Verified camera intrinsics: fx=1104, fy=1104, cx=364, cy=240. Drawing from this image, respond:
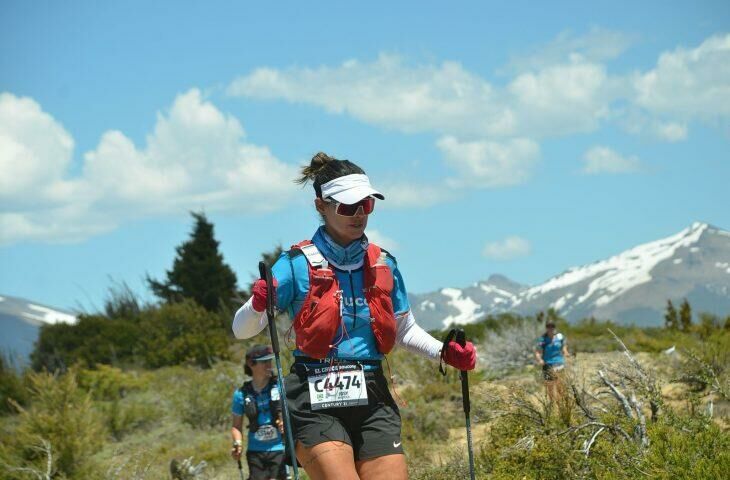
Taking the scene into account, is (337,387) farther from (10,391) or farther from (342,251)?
(10,391)

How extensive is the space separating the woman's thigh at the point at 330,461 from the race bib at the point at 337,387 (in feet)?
0.69

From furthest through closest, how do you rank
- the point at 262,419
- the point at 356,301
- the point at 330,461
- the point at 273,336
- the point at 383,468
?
1. the point at 262,419
2. the point at 356,301
3. the point at 273,336
4. the point at 383,468
5. the point at 330,461

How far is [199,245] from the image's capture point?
4431 centimetres

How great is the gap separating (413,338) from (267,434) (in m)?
3.79

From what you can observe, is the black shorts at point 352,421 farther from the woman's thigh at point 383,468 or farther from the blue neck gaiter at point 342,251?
the blue neck gaiter at point 342,251

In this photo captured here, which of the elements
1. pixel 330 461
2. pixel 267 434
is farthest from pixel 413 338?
pixel 267 434

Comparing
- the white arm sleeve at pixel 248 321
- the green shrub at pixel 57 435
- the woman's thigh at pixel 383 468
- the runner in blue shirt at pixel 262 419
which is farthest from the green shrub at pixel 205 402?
the woman's thigh at pixel 383 468

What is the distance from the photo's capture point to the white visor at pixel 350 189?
219 inches

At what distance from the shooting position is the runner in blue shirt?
365 inches

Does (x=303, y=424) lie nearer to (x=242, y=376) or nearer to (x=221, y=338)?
(x=242, y=376)

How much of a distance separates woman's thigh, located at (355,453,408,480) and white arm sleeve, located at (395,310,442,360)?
2.36ft

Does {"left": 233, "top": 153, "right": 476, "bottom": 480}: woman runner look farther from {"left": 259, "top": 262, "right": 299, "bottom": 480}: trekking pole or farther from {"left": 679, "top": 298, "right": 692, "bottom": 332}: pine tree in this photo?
{"left": 679, "top": 298, "right": 692, "bottom": 332}: pine tree

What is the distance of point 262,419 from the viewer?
30.8ft

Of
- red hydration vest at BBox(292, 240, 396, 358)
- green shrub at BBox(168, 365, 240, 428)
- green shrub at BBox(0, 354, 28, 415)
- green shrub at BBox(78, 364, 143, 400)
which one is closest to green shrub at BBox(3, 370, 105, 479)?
green shrub at BBox(168, 365, 240, 428)
